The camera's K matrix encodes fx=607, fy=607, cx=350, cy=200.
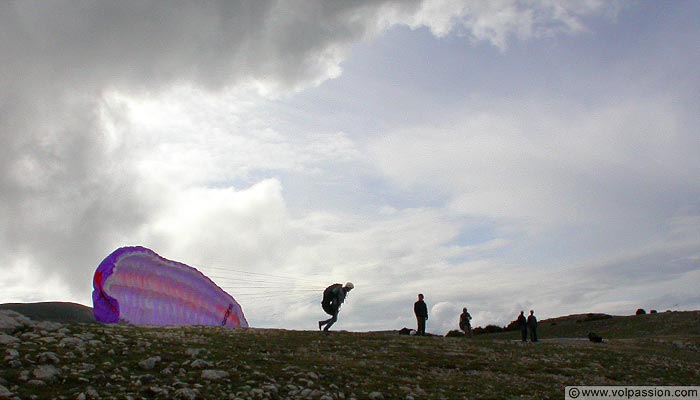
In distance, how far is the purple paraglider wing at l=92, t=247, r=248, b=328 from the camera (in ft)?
75.8

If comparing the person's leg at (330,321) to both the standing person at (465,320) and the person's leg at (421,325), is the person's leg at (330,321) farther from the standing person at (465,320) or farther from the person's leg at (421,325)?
the standing person at (465,320)

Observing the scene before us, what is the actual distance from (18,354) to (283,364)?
610 cm

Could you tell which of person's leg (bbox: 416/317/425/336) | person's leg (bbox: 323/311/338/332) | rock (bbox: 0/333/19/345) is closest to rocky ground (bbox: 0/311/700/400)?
rock (bbox: 0/333/19/345)

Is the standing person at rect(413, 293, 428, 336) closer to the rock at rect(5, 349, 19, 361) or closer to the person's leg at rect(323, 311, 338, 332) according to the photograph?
the person's leg at rect(323, 311, 338, 332)

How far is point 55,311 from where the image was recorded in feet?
83.2

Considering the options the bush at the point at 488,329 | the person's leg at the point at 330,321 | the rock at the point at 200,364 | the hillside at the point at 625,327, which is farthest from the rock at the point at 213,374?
the bush at the point at 488,329

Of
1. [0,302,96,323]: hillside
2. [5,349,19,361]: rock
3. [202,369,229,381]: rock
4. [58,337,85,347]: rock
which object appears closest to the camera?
[5,349,19,361]: rock

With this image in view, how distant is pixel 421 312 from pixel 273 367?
1497cm

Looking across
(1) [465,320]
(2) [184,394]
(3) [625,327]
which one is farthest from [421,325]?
(3) [625,327]

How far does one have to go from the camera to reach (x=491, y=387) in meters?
16.3

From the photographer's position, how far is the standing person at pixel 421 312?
2909 centimetres

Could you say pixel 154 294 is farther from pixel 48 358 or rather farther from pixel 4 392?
pixel 4 392

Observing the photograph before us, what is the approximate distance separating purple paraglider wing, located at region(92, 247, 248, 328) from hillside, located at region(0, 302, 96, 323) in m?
2.18

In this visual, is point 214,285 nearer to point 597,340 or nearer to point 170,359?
point 170,359
